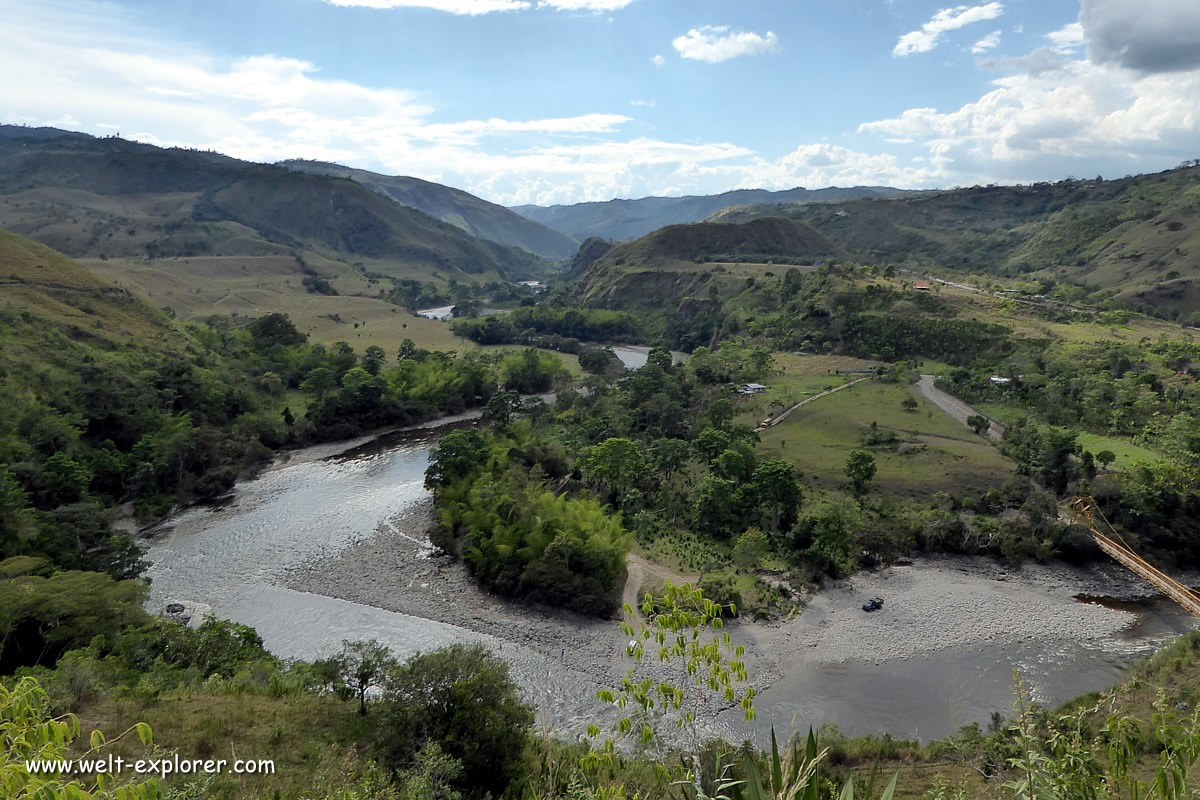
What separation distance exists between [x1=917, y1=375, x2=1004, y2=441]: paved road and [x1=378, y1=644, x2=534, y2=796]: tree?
4169 cm

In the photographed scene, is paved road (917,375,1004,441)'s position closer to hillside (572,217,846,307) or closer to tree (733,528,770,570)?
Answer: tree (733,528,770,570)

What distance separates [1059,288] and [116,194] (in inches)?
8355

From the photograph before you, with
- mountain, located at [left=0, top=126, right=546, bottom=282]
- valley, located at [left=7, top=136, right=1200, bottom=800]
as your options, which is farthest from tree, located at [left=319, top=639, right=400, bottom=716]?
mountain, located at [left=0, top=126, right=546, bottom=282]

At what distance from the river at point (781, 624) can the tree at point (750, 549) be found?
3.26 m

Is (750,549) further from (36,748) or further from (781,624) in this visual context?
(36,748)

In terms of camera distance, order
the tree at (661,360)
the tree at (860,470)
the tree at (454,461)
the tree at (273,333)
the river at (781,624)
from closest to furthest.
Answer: the river at (781,624), the tree at (860,470), the tree at (454,461), the tree at (661,360), the tree at (273,333)

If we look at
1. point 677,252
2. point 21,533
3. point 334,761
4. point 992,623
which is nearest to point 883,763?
point 992,623

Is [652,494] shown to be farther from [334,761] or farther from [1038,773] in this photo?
[1038,773]

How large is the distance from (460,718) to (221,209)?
19595cm

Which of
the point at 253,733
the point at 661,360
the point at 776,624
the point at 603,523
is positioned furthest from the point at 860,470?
the point at 253,733

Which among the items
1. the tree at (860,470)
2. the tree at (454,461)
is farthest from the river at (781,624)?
the tree at (860,470)

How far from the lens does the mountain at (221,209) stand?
143500mm

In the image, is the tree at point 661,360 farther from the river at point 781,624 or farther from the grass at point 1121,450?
the grass at point 1121,450

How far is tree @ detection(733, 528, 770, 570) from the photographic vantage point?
104 feet
